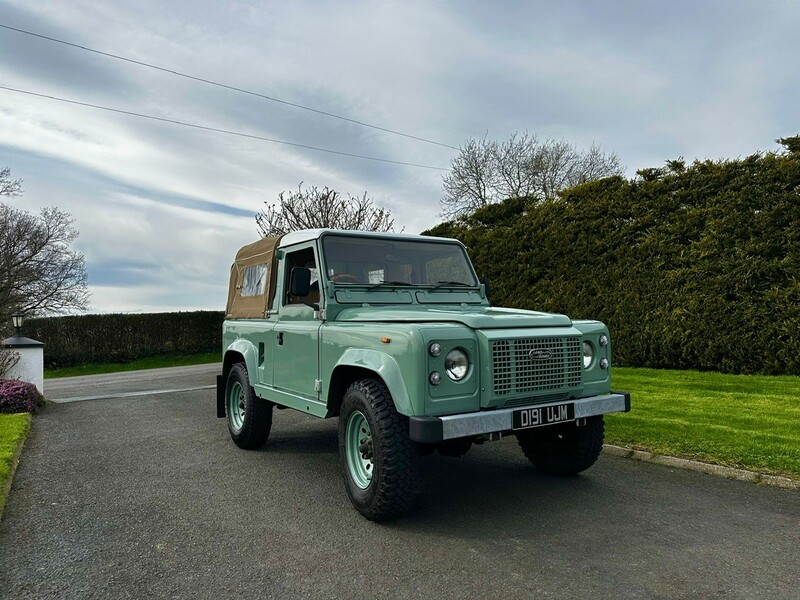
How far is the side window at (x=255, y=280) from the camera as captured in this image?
6570 millimetres

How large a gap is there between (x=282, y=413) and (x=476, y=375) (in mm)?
6021

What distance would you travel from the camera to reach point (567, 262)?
1337cm

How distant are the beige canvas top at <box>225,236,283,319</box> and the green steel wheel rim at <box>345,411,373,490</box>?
219 centimetres

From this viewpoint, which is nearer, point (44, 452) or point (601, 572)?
point (601, 572)

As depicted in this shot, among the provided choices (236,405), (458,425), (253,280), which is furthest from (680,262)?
(458,425)

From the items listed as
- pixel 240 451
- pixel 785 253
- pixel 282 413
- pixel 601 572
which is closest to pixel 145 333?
pixel 282 413

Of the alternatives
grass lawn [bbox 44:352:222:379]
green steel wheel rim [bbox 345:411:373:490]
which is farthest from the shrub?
grass lawn [bbox 44:352:222:379]

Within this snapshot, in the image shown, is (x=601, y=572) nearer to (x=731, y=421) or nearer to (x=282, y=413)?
(x=731, y=421)

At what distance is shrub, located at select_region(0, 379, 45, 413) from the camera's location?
32.8 feet

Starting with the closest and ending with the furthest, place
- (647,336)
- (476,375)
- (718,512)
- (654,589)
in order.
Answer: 1. (654,589)
2. (476,375)
3. (718,512)
4. (647,336)

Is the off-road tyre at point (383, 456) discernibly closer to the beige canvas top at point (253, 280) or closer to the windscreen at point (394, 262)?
the windscreen at point (394, 262)

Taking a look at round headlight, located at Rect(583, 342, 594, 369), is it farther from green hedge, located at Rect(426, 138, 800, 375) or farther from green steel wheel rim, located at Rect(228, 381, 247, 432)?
green hedge, located at Rect(426, 138, 800, 375)

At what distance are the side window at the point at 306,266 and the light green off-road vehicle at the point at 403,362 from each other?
13 mm

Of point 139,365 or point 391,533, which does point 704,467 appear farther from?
point 139,365
